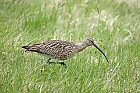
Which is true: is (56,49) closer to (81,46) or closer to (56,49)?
(56,49)

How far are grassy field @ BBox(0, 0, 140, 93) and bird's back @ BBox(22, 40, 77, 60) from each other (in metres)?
0.19

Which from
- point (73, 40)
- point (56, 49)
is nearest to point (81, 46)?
point (56, 49)

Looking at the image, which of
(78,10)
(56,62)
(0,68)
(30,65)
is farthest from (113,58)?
(78,10)

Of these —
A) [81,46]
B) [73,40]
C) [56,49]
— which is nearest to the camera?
[56,49]

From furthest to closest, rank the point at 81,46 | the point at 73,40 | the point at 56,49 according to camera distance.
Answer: the point at 73,40, the point at 81,46, the point at 56,49

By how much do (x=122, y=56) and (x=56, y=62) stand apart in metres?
1.50

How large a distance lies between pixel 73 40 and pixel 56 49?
71.7 inches

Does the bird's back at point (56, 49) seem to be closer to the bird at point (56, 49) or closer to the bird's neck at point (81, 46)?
the bird at point (56, 49)

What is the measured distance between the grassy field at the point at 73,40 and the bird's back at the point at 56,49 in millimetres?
192

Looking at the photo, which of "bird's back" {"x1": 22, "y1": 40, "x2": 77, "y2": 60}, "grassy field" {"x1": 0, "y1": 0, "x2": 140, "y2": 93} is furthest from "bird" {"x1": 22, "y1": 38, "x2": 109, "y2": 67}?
"grassy field" {"x1": 0, "y1": 0, "x2": 140, "y2": 93}

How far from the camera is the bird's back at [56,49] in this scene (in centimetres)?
867

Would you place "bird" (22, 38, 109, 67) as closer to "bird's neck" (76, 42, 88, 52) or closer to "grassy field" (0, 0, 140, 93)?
"bird's neck" (76, 42, 88, 52)

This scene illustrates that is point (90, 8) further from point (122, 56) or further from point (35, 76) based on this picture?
point (35, 76)

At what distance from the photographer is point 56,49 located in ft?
28.9
